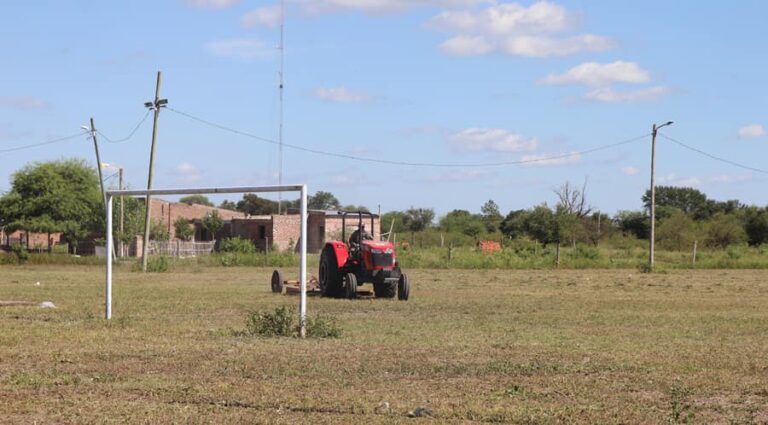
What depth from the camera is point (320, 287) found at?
81.4 ft

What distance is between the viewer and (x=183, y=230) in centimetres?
8575

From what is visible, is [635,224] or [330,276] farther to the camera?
[635,224]

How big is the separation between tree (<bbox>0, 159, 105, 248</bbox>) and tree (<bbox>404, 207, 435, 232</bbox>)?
40.9 m

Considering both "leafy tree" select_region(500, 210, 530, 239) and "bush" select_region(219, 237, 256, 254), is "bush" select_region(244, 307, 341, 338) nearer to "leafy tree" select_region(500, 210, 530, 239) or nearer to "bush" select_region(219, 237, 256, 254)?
"bush" select_region(219, 237, 256, 254)

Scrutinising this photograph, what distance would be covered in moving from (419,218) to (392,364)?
89.3 meters

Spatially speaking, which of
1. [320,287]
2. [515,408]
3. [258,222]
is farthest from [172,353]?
[258,222]

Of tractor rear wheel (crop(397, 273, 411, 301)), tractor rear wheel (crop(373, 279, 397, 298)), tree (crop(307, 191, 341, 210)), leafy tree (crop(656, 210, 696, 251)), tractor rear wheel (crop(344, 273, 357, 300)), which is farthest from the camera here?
tree (crop(307, 191, 341, 210))

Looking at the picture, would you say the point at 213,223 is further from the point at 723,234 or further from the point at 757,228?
the point at 757,228

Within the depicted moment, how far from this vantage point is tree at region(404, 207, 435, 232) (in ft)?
329

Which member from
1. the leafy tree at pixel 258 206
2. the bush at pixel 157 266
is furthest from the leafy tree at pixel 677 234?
the leafy tree at pixel 258 206

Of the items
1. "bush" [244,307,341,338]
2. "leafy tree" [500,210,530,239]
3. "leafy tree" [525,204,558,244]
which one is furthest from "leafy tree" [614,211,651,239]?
"bush" [244,307,341,338]

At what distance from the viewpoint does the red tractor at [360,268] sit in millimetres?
23422

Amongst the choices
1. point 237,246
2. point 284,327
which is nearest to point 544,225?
point 237,246

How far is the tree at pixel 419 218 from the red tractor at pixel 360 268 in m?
75.6
